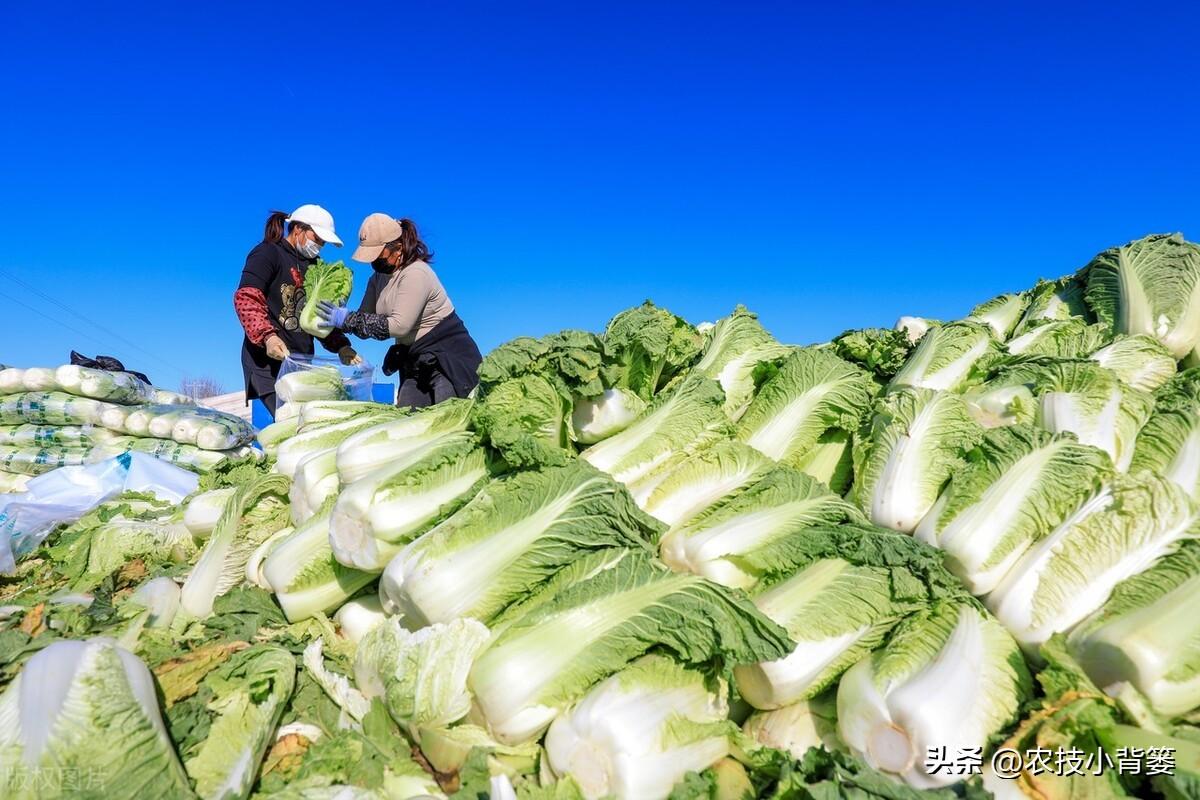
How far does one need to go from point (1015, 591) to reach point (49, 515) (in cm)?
709

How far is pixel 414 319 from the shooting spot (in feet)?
21.4

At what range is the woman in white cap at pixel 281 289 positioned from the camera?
789 cm

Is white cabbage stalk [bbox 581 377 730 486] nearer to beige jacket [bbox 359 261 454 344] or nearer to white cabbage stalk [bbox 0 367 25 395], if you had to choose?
beige jacket [bbox 359 261 454 344]

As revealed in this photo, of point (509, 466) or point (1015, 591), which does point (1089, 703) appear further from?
point (509, 466)

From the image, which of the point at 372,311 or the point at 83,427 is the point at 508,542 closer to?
the point at 372,311

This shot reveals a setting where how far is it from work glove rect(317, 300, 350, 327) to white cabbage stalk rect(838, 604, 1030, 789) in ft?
21.7

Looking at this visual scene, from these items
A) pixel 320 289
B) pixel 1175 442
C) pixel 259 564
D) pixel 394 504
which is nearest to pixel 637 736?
pixel 394 504

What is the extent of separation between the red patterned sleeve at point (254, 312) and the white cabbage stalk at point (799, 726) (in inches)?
289

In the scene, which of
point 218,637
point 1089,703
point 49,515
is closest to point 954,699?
point 1089,703

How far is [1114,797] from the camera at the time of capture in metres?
2.07

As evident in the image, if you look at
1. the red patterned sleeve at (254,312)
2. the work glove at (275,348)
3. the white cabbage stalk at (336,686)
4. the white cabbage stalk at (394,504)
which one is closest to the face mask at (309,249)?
the red patterned sleeve at (254,312)

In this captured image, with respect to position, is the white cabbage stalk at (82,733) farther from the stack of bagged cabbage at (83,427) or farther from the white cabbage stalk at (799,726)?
the stack of bagged cabbage at (83,427)

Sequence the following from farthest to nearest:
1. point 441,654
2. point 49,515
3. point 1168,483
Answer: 1. point 49,515
2. point 1168,483
3. point 441,654

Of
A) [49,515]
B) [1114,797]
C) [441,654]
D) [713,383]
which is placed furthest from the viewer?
[49,515]
